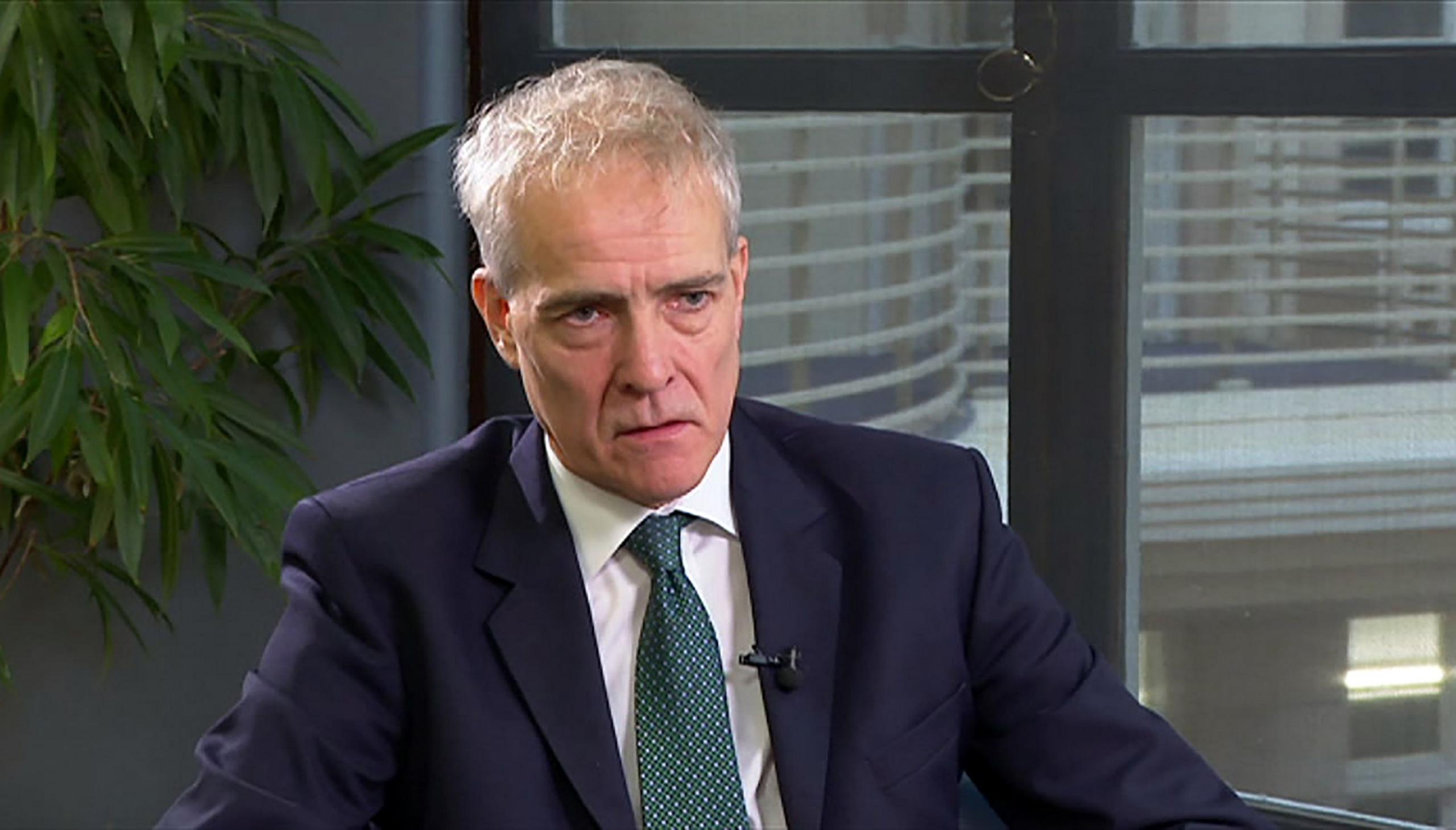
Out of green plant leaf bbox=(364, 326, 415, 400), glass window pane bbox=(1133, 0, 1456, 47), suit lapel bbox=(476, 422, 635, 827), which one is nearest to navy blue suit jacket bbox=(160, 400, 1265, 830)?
suit lapel bbox=(476, 422, 635, 827)

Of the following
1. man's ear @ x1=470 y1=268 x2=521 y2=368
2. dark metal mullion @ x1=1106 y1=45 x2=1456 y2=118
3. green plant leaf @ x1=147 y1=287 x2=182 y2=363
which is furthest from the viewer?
green plant leaf @ x1=147 y1=287 x2=182 y2=363

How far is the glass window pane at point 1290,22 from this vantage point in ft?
8.56

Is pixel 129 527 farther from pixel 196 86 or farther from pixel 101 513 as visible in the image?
pixel 196 86

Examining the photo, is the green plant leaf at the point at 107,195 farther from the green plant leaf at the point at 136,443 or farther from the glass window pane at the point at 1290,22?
the glass window pane at the point at 1290,22

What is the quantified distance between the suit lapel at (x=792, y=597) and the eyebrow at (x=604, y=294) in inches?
9.3

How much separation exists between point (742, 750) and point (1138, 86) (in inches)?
49.9

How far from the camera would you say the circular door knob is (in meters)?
2.89

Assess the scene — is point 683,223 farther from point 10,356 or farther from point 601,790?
point 10,356

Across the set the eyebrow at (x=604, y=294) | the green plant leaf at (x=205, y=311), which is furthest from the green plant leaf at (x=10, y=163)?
the eyebrow at (x=604, y=294)

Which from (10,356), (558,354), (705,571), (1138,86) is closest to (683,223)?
(558,354)

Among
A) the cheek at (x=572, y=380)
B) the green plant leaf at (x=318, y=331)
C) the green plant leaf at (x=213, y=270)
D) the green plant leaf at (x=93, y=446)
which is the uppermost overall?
the green plant leaf at (x=213, y=270)

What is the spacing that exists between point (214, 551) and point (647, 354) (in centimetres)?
167

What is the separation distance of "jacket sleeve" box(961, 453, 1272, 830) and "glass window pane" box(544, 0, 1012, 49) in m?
1.13

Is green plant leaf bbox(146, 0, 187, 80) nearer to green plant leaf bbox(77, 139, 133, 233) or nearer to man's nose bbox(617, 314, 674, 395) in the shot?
green plant leaf bbox(77, 139, 133, 233)
